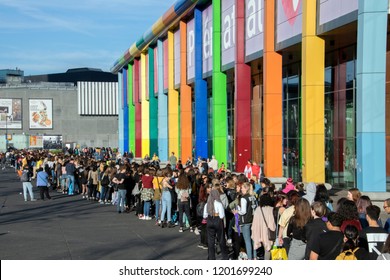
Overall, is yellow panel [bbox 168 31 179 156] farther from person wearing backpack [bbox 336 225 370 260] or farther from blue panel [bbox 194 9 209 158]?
person wearing backpack [bbox 336 225 370 260]

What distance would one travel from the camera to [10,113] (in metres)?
92.6

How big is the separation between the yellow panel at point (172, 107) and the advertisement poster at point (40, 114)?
53854mm

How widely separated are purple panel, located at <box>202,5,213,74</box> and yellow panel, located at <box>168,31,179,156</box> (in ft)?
27.8

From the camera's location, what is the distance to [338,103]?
25.3 metres

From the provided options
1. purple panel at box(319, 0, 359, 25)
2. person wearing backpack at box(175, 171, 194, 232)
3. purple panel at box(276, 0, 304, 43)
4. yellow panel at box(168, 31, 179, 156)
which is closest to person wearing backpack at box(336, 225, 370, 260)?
person wearing backpack at box(175, 171, 194, 232)

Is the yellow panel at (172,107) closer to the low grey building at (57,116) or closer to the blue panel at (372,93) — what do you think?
the blue panel at (372,93)

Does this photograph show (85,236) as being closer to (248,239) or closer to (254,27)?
(248,239)

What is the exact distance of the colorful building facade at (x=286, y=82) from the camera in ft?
55.2

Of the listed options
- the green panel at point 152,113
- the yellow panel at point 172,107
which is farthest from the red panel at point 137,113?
the yellow panel at point 172,107

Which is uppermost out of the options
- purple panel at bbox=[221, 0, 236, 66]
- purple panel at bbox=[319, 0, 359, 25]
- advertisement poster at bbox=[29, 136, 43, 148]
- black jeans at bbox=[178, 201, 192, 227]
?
purple panel at bbox=[221, 0, 236, 66]

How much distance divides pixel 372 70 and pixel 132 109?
4807 cm

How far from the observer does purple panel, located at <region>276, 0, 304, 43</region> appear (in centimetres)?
2273

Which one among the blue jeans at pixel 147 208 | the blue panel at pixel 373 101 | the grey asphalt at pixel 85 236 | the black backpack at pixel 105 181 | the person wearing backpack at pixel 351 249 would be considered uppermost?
the blue panel at pixel 373 101

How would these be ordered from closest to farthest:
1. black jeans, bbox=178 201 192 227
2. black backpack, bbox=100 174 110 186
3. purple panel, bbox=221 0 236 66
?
1. black jeans, bbox=178 201 192 227
2. black backpack, bbox=100 174 110 186
3. purple panel, bbox=221 0 236 66
